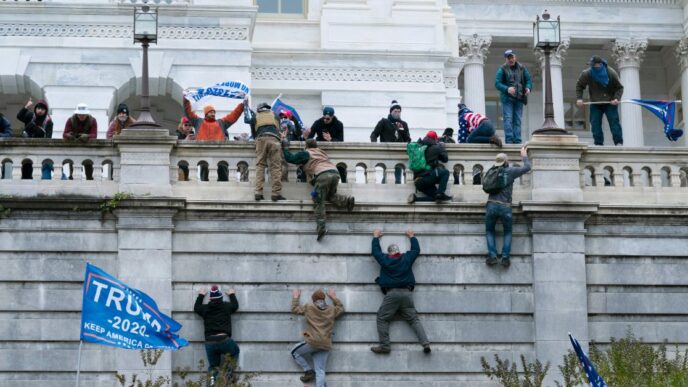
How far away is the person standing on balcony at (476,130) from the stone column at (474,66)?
2450cm

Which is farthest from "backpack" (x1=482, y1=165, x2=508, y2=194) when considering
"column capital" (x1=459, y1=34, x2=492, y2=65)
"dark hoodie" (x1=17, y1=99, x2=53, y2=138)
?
"column capital" (x1=459, y1=34, x2=492, y2=65)

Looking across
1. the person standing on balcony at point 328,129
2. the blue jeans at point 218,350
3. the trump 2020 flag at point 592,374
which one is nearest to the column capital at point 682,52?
the person standing on balcony at point 328,129

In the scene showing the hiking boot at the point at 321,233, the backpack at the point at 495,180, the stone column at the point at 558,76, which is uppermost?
the stone column at the point at 558,76

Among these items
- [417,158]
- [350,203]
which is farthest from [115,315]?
[417,158]

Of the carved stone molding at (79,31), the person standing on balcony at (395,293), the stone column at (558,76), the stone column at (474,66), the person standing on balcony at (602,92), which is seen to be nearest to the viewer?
the person standing on balcony at (395,293)

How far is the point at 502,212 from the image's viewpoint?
36.8 meters

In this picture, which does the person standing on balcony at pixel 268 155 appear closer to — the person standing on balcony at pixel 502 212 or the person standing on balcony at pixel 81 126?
the person standing on balcony at pixel 81 126

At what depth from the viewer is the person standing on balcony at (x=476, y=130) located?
1524 inches

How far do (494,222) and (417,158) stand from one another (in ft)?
6.18

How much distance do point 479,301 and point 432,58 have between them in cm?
1439

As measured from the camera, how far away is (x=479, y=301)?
121ft

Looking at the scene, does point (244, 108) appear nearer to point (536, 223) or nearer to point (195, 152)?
point (195, 152)

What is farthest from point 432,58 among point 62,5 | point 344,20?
point 62,5

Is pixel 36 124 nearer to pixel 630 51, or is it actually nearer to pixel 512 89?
pixel 512 89
